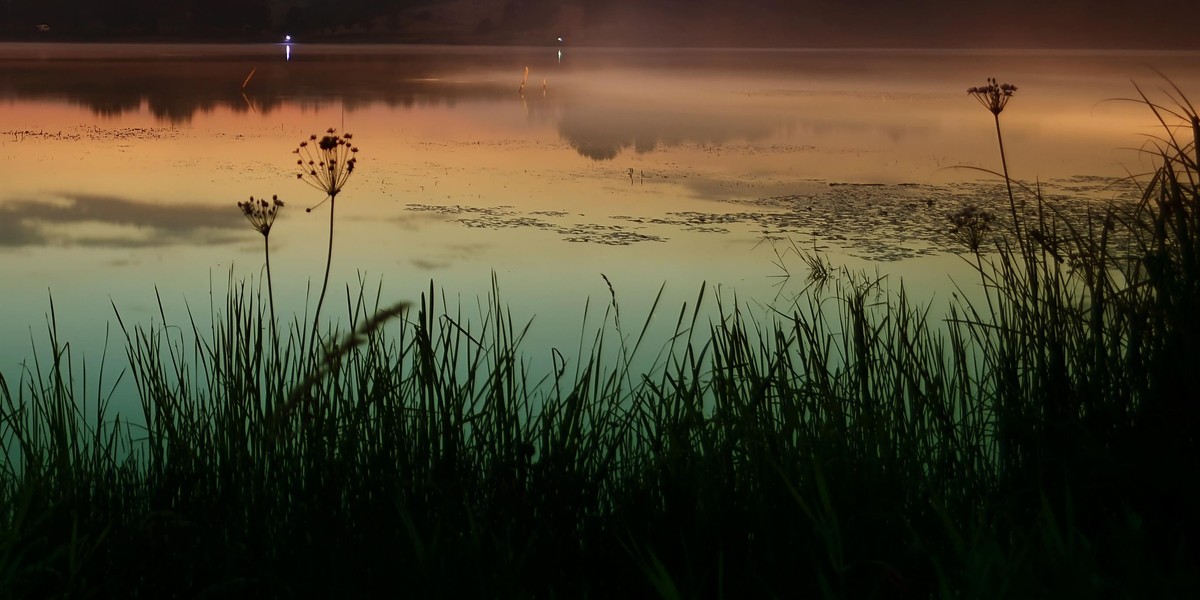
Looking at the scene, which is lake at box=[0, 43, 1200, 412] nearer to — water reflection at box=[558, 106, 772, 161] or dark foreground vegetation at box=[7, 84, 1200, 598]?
water reflection at box=[558, 106, 772, 161]

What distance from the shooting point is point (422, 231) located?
647 centimetres

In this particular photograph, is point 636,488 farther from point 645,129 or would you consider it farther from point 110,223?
point 645,129

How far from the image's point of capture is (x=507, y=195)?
25.2 ft

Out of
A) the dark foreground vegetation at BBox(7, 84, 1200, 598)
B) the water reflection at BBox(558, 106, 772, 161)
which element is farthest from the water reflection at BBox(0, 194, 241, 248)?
the dark foreground vegetation at BBox(7, 84, 1200, 598)

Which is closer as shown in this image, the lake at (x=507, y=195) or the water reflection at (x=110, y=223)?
the lake at (x=507, y=195)

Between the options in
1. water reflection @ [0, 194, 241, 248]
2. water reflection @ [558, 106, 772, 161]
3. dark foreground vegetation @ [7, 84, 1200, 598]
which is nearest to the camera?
dark foreground vegetation @ [7, 84, 1200, 598]

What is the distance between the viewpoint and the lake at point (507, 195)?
5242mm

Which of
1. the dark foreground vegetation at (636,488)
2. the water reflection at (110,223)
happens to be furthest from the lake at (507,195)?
the dark foreground vegetation at (636,488)

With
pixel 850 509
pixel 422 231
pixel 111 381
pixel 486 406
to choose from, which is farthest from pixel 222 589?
pixel 422 231

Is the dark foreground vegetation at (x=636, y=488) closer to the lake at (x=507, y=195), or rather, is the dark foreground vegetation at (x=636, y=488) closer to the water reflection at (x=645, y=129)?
the lake at (x=507, y=195)

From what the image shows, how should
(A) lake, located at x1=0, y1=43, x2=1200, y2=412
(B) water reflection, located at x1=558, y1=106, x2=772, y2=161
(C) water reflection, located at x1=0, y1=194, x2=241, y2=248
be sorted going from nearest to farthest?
(A) lake, located at x1=0, y1=43, x2=1200, y2=412, (C) water reflection, located at x1=0, y1=194, x2=241, y2=248, (B) water reflection, located at x1=558, y1=106, x2=772, y2=161

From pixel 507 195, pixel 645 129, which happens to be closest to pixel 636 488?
pixel 507 195

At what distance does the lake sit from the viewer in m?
5.24

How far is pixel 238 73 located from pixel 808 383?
23520 millimetres
